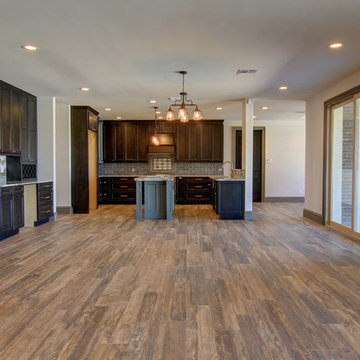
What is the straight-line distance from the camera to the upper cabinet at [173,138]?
32.8 ft

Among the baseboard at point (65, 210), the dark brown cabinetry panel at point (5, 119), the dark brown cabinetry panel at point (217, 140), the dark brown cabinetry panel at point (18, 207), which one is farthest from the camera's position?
the dark brown cabinetry panel at point (217, 140)

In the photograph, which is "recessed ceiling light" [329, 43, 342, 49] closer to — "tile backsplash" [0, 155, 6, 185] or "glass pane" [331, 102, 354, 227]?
"glass pane" [331, 102, 354, 227]

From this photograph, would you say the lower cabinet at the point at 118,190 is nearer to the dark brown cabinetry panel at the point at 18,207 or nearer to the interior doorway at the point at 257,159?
the interior doorway at the point at 257,159

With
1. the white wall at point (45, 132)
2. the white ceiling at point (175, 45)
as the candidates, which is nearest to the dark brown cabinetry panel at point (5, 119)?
the white ceiling at point (175, 45)

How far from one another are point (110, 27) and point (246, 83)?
9.84ft

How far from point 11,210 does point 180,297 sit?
147 inches

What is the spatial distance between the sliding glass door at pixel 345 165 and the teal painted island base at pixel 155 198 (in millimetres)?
3269

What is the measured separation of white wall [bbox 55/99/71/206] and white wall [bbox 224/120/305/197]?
4.95 metres

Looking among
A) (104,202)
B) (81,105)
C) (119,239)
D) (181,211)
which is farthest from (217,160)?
(119,239)

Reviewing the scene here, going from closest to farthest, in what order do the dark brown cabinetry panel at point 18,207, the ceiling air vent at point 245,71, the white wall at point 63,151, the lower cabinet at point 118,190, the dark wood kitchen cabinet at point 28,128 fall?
1. the ceiling air vent at point 245,71
2. the dark brown cabinetry panel at point 18,207
3. the dark wood kitchen cabinet at point 28,128
4. the white wall at point 63,151
5. the lower cabinet at point 118,190

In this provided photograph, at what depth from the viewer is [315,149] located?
681 centimetres

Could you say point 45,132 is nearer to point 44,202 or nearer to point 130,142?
point 44,202

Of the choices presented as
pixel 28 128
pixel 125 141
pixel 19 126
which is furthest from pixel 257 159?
pixel 19 126

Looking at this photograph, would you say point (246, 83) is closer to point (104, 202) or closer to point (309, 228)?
point (309, 228)
